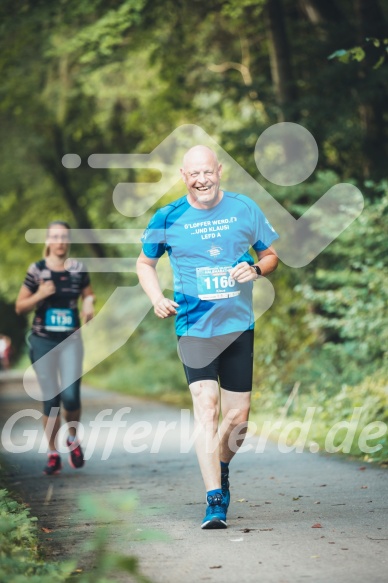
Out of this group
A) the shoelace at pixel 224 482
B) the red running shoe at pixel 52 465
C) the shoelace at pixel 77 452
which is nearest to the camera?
the shoelace at pixel 224 482

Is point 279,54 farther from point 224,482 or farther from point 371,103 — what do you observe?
point 224,482

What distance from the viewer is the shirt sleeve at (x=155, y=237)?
640cm

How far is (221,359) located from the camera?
21.0 ft

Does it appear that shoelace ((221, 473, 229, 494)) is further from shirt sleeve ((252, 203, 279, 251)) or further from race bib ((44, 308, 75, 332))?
race bib ((44, 308, 75, 332))

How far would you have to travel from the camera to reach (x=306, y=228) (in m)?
14.2

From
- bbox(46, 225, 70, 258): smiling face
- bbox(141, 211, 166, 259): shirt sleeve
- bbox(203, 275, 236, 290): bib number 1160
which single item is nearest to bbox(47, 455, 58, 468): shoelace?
bbox(46, 225, 70, 258): smiling face

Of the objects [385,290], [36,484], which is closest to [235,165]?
[385,290]

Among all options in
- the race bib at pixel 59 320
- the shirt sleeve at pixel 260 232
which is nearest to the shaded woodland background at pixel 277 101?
the shirt sleeve at pixel 260 232

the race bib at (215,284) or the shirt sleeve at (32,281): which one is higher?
the race bib at (215,284)

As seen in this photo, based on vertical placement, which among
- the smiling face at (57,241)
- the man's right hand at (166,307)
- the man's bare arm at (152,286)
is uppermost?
the smiling face at (57,241)

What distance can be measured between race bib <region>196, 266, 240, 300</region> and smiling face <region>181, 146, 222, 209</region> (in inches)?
16.2

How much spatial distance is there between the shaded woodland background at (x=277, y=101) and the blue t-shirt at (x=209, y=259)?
220cm

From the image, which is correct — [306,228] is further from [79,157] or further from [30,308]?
[79,157]

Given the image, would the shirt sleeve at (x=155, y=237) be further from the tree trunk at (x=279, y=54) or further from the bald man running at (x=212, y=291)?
the tree trunk at (x=279, y=54)
